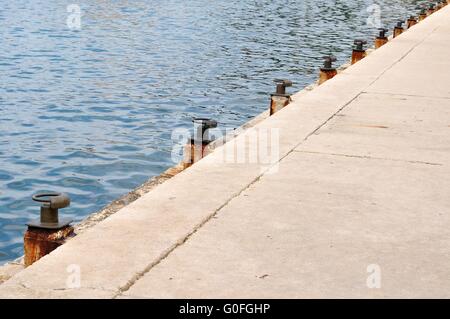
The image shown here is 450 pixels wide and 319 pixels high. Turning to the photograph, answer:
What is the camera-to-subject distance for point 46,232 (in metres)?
6.07

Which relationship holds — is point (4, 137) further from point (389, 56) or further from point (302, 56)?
point (302, 56)

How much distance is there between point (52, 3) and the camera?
162 feet

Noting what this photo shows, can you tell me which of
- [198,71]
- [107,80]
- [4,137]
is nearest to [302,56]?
[198,71]

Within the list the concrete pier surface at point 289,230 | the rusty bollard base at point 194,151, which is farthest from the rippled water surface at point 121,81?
the concrete pier surface at point 289,230

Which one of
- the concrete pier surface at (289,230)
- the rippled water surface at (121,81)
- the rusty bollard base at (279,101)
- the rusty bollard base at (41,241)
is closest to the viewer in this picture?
the concrete pier surface at (289,230)

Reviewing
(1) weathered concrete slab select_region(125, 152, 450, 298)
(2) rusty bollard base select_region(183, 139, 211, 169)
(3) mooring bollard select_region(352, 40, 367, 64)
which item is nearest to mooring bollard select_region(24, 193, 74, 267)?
(1) weathered concrete slab select_region(125, 152, 450, 298)

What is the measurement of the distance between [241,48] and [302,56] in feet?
8.87

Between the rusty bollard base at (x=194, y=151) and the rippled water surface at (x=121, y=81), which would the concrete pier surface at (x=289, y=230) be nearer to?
the rusty bollard base at (x=194, y=151)

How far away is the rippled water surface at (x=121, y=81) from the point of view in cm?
1270

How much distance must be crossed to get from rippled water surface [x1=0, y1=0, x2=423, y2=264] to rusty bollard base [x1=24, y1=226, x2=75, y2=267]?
317 cm

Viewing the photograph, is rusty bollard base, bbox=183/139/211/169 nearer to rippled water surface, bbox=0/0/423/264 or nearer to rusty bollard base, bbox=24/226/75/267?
rippled water surface, bbox=0/0/423/264

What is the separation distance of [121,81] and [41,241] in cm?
1627

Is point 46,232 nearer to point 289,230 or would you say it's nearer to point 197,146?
point 289,230

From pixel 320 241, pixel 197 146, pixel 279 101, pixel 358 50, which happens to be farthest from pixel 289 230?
pixel 358 50
